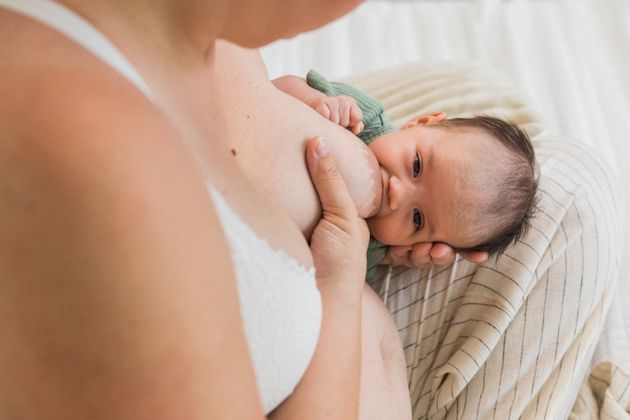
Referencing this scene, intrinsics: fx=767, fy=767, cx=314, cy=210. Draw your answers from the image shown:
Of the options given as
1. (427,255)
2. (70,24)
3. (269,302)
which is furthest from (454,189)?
(70,24)

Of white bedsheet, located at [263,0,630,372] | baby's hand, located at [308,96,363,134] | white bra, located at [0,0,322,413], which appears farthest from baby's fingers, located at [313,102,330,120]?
white bedsheet, located at [263,0,630,372]

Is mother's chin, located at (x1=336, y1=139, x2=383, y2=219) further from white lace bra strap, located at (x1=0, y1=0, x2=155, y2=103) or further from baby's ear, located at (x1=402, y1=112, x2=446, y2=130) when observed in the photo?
white lace bra strap, located at (x1=0, y1=0, x2=155, y2=103)

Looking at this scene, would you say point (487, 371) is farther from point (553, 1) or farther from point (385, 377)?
point (553, 1)

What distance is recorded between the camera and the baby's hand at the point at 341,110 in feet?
3.61

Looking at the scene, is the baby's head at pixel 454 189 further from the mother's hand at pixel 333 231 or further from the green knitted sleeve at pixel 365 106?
the mother's hand at pixel 333 231

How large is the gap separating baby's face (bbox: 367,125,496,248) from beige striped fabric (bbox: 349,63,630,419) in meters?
0.08

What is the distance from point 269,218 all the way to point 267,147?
207mm

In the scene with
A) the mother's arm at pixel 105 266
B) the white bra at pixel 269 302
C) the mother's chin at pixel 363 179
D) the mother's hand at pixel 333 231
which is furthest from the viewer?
the mother's chin at pixel 363 179

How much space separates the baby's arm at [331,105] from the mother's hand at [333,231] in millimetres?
151

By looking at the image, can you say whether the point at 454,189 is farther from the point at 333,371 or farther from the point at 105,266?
the point at 105,266

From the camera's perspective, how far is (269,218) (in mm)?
706

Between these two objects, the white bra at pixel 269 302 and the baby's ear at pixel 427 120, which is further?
the baby's ear at pixel 427 120

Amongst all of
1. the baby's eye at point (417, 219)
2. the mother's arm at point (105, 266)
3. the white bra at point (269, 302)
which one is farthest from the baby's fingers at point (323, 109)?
the mother's arm at point (105, 266)

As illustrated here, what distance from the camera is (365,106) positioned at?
125 cm
